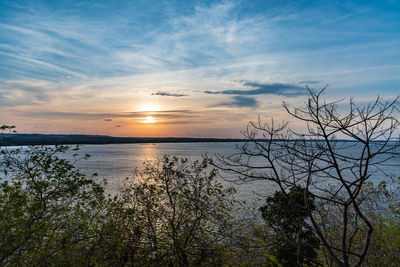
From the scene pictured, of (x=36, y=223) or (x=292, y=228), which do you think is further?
(x=292, y=228)

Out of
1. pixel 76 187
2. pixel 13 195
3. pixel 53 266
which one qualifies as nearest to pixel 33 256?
pixel 53 266

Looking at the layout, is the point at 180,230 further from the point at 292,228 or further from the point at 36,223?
the point at 36,223

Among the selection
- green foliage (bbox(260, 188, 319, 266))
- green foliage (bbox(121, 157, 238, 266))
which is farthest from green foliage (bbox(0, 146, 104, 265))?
green foliage (bbox(260, 188, 319, 266))

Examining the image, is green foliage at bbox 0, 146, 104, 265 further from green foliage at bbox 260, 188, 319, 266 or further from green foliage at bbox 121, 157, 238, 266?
green foliage at bbox 260, 188, 319, 266

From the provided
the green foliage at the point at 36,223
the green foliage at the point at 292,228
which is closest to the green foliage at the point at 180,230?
the green foliage at the point at 36,223

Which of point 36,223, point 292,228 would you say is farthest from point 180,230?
point 36,223

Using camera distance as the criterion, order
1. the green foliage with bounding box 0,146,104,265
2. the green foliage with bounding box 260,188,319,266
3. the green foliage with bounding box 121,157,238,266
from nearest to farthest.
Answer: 1. the green foliage with bounding box 260,188,319,266
2. the green foliage with bounding box 0,146,104,265
3. the green foliage with bounding box 121,157,238,266

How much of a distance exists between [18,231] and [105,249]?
362 centimetres

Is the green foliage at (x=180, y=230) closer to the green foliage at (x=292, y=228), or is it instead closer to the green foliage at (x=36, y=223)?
the green foliage at (x=36, y=223)

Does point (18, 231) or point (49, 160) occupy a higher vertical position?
point (49, 160)

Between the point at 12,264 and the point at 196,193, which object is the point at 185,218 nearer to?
the point at 196,193

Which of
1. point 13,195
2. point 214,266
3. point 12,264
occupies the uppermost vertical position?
point 13,195

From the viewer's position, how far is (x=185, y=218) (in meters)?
11.9

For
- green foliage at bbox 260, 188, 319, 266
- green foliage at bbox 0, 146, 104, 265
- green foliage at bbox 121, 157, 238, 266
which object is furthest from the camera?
green foliage at bbox 121, 157, 238, 266
